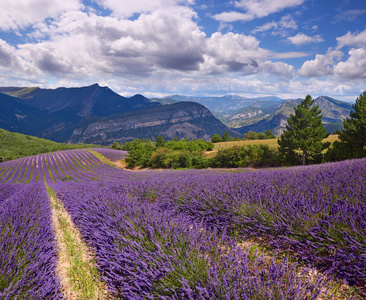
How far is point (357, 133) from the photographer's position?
19.7 metres

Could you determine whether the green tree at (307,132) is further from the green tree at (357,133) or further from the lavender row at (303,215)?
the lavender row at (303,215)

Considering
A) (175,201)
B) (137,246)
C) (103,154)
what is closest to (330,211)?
(137,246)

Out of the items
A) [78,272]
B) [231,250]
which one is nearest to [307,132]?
[231,250]

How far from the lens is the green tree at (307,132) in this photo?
2267cm

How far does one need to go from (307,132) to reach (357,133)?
4.42 metres

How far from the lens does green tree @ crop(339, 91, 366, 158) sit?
1947 cm

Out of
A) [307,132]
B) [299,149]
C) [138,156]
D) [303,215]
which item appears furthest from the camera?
[138,156]

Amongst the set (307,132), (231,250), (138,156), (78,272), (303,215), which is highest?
(307,132)

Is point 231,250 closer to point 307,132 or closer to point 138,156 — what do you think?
point 307,132

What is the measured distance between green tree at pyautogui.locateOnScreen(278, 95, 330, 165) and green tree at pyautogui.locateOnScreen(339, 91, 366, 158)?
2.31m

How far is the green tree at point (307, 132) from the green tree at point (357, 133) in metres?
2.31

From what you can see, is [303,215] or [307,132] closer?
[303,215]

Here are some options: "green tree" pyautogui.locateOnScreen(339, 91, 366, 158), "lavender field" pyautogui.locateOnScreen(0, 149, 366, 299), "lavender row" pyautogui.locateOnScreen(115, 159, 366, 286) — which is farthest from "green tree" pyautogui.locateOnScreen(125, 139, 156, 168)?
"lavender field" pyautogui.locateOnScreen(0, 149, 366, 299)

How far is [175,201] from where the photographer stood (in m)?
4.11
